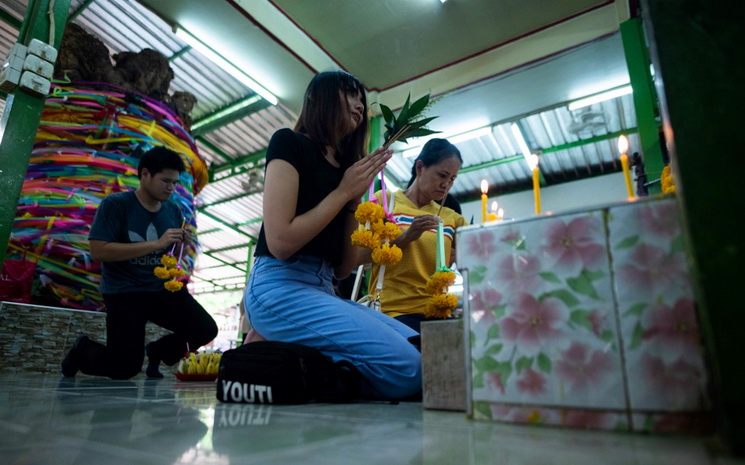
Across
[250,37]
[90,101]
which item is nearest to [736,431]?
[250,37]

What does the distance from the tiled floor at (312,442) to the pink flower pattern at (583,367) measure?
0.19ft

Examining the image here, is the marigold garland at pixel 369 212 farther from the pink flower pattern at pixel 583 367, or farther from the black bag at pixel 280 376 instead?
the pink flower pattern at pixel 583 367

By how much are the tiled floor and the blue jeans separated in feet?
1.23

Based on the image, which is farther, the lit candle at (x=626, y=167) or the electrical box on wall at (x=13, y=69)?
the electrical box on wall at (x=13, y=69)

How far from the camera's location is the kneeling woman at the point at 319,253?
1.18m

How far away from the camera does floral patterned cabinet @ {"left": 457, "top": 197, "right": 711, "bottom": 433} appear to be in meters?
0.49

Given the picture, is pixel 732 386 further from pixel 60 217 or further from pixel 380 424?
pixel 60 217

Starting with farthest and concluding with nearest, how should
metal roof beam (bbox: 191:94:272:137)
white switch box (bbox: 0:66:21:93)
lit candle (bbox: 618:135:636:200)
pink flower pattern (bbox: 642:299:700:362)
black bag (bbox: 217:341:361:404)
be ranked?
metal roof beam (bbox: 191:94:272:137) → white switch box (bbox: 0:66:21:93) → black bag (bbox: 217:341:361:404) → lit candle (bbox: 618:135:636:200) → pink flower pattern (bbox: 642:299:700:362)

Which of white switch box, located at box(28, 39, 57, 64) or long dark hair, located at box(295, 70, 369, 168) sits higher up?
white switch box, located at box(28, 39, 57, 64)

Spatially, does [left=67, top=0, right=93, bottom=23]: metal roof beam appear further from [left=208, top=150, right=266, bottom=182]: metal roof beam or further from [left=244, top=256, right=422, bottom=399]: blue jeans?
[left=244, top=256, right=422, bottom=399]: blue jeans

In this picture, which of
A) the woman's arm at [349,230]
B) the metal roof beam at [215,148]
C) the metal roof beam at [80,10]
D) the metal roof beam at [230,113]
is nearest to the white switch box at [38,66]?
the woman's arm at [349,230]

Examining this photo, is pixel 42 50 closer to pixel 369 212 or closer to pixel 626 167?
pixel 369 212

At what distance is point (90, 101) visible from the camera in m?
3.37

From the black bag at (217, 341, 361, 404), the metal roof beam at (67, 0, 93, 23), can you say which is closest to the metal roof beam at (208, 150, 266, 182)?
the metal roof beam at (67, 0, 93, 23)
